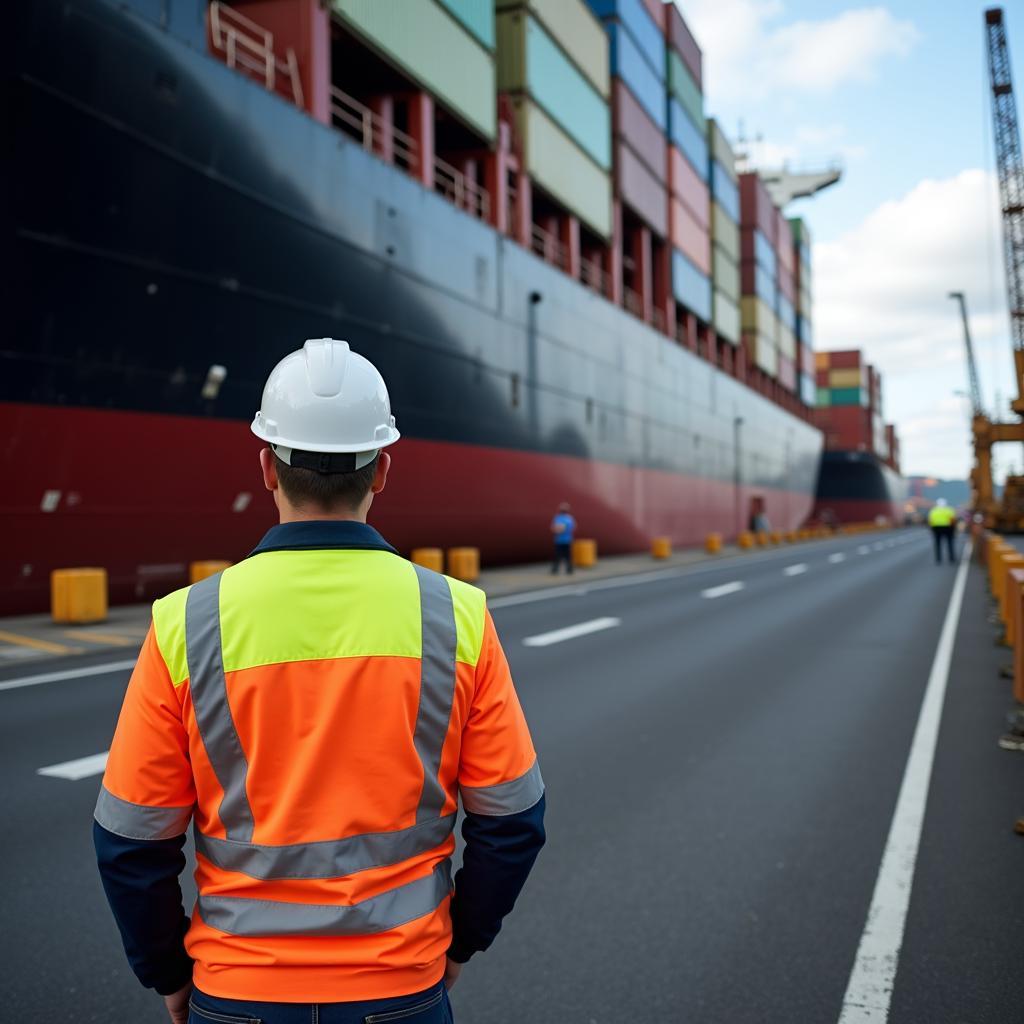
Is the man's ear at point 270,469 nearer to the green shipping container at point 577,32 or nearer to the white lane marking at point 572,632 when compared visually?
the white lane marking at point 572,632

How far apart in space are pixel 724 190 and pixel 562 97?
23017 millimetres

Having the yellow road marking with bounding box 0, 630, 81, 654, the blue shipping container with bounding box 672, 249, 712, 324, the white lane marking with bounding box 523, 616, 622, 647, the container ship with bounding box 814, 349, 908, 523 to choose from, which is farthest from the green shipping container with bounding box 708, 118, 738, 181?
the yellow road marking with bounding box 0, 630, 81, 654

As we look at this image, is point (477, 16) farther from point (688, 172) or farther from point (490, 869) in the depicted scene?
point (490, 869)

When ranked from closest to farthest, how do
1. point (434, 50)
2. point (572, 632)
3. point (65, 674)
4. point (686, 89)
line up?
point (65, 674), point (572, 632), point (434, 50), point (686, 89)

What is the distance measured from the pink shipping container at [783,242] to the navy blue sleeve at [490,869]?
63.1 meters

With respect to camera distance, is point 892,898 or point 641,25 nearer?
point 892,898

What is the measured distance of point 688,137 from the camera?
41.0m

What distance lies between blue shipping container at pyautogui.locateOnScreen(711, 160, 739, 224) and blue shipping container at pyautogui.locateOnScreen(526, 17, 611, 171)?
16287 mm

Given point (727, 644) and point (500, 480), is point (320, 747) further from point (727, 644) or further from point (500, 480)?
point (500, 480)

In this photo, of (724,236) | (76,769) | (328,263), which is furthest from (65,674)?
(724,236)

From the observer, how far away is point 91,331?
12.0m

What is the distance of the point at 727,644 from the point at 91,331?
9.03 m

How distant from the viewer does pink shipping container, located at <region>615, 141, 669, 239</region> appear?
1283 inches

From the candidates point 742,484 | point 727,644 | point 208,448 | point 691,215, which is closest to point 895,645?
point 727,644
